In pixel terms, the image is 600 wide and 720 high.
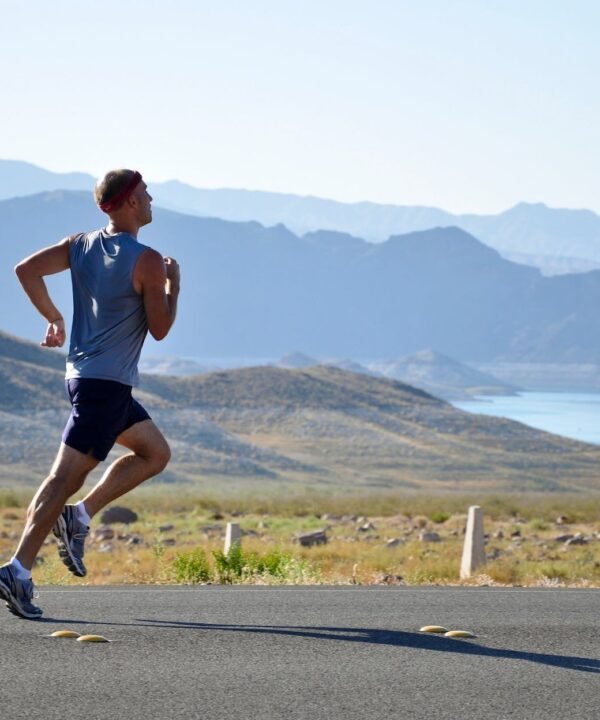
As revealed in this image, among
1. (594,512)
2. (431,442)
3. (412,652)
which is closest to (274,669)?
(412,652)

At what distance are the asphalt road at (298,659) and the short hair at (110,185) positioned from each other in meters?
1.93

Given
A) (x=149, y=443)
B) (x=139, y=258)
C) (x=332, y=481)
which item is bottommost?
(x=332, y=481)

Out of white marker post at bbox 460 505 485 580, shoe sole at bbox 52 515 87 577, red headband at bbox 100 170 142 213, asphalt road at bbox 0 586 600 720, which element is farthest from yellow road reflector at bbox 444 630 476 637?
white marker post at bbox 460 505 485 580

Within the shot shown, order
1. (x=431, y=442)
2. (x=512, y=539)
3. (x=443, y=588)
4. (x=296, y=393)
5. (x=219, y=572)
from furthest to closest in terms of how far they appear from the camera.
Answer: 1. (x=296, y=393)
2. (x=431, y=442)
3. (x=512, y=539)
4. (x=219, y=572)
5. (x=443, y=588)

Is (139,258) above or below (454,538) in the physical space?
above

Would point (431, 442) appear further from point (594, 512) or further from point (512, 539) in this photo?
point (512, 539)

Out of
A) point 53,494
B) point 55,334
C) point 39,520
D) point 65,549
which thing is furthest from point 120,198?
point 65,549

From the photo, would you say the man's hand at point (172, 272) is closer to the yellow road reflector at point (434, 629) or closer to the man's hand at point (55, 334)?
the man's hand at point (55, 334)

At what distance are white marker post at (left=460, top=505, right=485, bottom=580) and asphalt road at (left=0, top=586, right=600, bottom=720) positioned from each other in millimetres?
6339

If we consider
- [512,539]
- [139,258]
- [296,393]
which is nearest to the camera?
[139,258]

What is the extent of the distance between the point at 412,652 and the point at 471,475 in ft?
246

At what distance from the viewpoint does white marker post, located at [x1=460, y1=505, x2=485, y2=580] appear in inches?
574

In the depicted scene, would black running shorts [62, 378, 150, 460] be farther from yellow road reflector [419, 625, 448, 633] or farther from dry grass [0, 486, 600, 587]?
dry grass [0, 486, 600, 587]

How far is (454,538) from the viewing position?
107 feet
